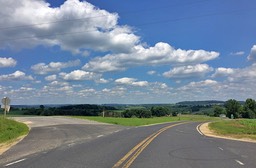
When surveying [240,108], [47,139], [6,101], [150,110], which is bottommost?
[47,139]

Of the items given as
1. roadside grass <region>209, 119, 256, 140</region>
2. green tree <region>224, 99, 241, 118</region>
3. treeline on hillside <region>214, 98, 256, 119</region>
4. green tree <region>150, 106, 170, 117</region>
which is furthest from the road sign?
green tree <region>224, 99, 241, 118</region>

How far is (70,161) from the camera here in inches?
447

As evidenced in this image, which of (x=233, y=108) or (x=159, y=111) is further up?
(x=233, y=108)

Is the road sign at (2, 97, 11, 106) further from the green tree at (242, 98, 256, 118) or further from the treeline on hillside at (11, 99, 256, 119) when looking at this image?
the green tree at (242, 98, 256, 118)

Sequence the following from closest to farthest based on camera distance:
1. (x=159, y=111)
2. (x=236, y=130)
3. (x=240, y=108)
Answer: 1. (x=236, y=130)
2. (x=159, y=111)
3. (x=240, y=108)

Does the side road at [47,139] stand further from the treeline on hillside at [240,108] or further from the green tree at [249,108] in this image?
the treeline on hillside at [240,108]

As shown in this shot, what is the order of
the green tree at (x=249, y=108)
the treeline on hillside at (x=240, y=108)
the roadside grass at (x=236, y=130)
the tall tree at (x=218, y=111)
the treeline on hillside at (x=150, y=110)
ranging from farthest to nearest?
the tall tree at (x=218, y=111) < the treeline on hillside at (x=240, y=108) < the green tree at (x=249, y=108) < the treeline on hillside at (x=150, y=110) < the roadside grass at (x=236, y=130)

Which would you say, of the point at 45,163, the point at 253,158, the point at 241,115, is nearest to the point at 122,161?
the point at 45,163

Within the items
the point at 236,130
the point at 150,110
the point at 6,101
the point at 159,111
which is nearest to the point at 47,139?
the point at 6,101

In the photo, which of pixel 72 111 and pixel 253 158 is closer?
pixel 253 158

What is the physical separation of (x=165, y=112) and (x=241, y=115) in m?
45.0

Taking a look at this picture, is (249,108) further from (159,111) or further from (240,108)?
(159,111)

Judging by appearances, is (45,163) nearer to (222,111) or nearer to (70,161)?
(70,161)

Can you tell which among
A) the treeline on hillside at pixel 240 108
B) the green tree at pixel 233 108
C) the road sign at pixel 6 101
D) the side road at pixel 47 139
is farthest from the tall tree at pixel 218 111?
the road sign at pixel 6 101
